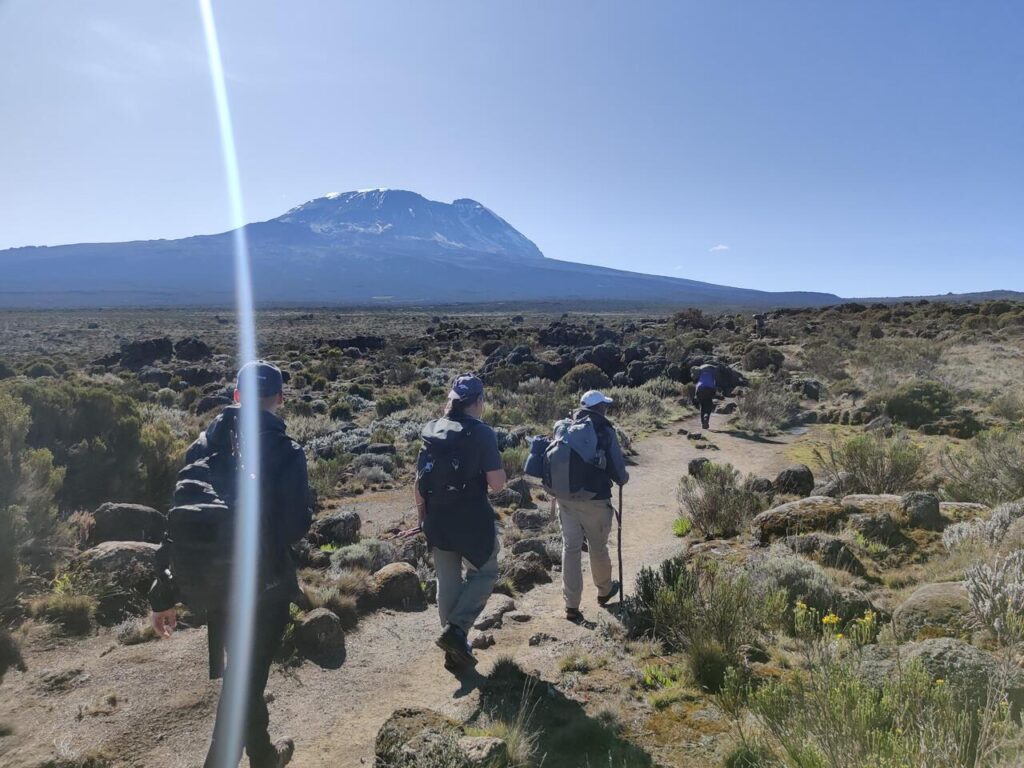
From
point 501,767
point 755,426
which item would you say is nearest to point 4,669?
point 501,767

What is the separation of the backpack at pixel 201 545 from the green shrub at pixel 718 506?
18.6 ft

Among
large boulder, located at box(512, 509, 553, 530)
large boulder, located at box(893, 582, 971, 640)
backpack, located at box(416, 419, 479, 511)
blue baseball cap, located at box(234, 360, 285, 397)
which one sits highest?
blue baseball cap, located at box(234, 360, 285, 397)

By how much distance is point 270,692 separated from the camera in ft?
12.9

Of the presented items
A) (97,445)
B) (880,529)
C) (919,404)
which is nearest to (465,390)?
(880,529)

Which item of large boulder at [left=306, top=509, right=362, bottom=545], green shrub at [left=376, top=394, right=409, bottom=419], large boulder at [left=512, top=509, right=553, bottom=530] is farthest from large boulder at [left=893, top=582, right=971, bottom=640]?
green shrub at [left=376, top=394, right=409, bottom=419]

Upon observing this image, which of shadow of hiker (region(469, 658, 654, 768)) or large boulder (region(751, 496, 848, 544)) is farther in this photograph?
large boulder (region(751, 496, 848, 544))

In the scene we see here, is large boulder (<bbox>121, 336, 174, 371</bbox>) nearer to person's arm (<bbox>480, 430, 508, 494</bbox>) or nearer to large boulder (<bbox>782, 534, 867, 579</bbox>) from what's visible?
person's arm (<bbox>480, 430, 508, 494</bbox>)

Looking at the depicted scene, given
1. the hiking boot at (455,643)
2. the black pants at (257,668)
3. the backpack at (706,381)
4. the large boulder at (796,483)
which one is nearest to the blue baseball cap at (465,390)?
the hiking boot at (455,643)

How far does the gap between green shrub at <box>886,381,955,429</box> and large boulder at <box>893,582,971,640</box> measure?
1034cm

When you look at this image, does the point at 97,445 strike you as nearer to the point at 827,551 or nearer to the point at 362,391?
the point at 827,551

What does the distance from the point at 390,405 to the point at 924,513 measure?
1358cm

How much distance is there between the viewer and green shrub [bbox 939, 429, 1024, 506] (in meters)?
6.20

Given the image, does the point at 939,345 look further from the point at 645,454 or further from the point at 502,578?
the point at 502,578

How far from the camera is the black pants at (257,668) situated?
2.56 m
